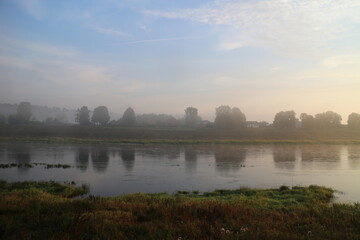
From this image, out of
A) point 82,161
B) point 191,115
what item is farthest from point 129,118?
point 82,161

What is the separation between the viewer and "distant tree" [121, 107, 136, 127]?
151 m

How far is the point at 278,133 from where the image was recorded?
109875 mm

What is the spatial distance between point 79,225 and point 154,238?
2622 millimetres

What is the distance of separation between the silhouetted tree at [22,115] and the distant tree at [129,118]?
52359 millimetres

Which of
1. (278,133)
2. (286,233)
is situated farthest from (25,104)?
(286,233)

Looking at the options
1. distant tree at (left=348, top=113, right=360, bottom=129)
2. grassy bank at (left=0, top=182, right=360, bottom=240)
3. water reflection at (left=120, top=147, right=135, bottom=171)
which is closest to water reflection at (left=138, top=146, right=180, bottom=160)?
water reflection at (left=120, top=147, right=135, bottom=171)

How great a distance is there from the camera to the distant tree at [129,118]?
151 metres

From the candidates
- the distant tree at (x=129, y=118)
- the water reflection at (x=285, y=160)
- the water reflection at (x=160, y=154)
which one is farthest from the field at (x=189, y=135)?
the distant tree at (x=129, y=118)

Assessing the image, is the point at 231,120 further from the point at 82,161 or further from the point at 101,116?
the point at 82,161

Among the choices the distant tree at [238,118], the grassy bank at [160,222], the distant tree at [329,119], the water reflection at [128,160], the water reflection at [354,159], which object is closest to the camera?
the grassy bank at [160,222]

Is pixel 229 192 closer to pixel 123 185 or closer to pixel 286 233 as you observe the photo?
pixel 123 185

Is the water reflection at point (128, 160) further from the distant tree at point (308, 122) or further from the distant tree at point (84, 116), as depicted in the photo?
the distant tree at point (84, 116)

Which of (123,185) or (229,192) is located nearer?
(229,192)

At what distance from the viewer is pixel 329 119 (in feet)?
472
